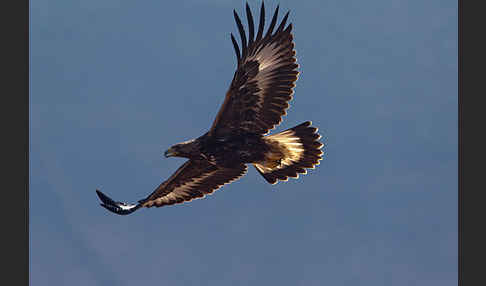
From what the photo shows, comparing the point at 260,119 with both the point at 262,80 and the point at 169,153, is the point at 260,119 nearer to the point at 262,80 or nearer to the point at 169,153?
the point at 262,80

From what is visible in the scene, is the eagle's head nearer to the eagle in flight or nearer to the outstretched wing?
the eagle in flight

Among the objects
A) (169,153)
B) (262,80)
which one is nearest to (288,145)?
(262,80)

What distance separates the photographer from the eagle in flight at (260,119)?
10047 mm

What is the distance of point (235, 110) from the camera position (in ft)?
33.6

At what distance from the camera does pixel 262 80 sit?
1015 centimetres

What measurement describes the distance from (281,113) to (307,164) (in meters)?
0.99

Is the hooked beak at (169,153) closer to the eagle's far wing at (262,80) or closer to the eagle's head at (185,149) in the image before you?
the eagle's head at (185,149)

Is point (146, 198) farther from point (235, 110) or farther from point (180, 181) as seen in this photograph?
point (235, 110)

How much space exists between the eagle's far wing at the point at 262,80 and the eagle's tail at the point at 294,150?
344 mm

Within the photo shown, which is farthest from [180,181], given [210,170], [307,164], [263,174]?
[307,164]

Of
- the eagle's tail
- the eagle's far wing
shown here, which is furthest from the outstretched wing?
the eagle's far wing

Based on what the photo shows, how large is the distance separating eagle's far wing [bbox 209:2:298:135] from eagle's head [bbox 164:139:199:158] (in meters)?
0.34

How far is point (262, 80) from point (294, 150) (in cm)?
122

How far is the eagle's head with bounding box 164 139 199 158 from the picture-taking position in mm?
10250
